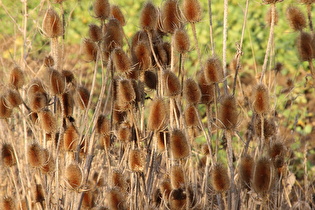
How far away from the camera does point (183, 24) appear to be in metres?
1.78

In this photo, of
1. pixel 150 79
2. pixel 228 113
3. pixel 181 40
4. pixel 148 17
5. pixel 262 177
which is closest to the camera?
pixel 262 177

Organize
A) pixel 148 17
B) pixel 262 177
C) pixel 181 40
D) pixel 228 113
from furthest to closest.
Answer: pixel 148 17, pixel 181 40, pixel 228 113, pixel 262 177

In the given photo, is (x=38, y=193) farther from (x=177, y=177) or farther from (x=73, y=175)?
(x=177, y=177)

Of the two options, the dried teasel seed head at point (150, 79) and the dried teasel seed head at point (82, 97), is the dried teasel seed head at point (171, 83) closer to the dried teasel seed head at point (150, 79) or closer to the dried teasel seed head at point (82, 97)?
the dried teasel seed head at point (150, 79)

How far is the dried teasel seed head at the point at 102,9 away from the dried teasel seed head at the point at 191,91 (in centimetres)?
34

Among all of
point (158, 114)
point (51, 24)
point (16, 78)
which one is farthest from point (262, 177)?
point (16, 78)

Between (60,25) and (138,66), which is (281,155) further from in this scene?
(60,25)

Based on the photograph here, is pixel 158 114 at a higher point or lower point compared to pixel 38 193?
higher

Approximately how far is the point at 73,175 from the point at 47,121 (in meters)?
0.23

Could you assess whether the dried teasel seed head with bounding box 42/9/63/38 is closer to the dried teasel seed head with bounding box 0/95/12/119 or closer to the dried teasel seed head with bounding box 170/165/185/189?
the dried teasel seed head with bounding box 0/95/12/119

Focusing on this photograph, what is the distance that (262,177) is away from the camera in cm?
149

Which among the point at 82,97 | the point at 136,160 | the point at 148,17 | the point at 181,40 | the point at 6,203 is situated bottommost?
the point at 6,203

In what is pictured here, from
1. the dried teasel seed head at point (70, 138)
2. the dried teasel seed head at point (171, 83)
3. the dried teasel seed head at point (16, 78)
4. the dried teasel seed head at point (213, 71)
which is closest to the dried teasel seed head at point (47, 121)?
the dried teasel seed head at point (70, 138)

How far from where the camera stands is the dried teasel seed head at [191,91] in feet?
5.48
